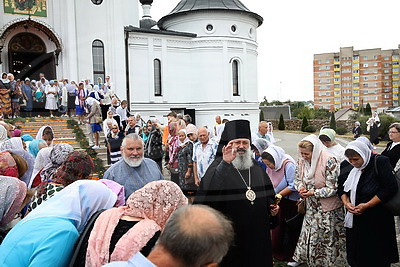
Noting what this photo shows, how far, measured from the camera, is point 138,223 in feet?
7.38

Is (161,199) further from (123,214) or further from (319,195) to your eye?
(319,195)

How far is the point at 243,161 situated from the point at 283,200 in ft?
6.14

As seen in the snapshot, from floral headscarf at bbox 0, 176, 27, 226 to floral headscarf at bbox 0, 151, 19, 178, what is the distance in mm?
607

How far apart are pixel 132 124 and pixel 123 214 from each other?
7.91 metres

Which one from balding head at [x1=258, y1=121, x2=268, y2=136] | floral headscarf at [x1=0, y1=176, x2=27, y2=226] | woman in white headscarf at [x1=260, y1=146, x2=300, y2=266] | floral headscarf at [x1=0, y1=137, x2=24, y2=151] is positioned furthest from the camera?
balding head at [x1=258, y1=121, x2=268, y2=136]

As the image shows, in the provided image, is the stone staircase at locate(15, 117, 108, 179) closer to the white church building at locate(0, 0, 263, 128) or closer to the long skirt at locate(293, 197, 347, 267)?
the white church building at locate(0, 0, 263, 128)

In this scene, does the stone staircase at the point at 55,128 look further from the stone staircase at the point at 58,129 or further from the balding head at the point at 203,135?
the balding head at the point at 203,135

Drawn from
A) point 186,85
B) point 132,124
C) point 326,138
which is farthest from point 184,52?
point 326,138

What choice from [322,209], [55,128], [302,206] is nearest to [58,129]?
[55,128]

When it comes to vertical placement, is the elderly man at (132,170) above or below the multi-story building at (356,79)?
below

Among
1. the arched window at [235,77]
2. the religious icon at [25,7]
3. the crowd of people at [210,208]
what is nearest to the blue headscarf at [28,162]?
the crowd of people at [210,208]

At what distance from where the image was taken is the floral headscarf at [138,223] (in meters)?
2.15

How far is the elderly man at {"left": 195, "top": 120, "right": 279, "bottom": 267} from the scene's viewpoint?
3.60 metres

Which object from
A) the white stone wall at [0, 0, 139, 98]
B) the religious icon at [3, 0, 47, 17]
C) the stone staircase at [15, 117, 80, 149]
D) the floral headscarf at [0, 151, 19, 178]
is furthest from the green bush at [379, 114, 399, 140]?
the floral headscarf at [0, 151, 19, 178]
